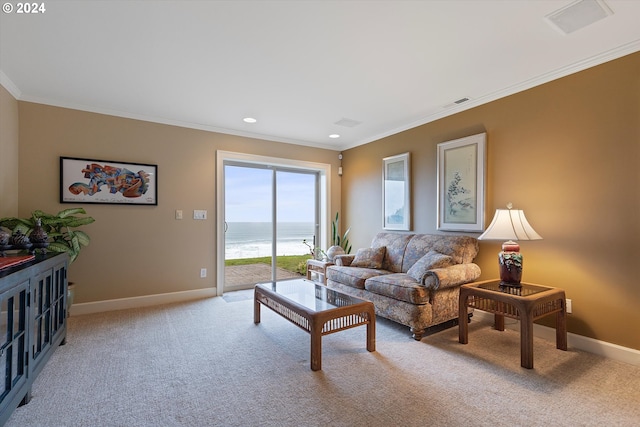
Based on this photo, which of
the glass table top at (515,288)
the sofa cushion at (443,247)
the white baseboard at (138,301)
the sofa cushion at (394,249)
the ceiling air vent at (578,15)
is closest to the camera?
the ceiling air vent at (578,15)

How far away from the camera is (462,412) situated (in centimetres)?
177

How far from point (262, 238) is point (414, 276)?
9.08ft

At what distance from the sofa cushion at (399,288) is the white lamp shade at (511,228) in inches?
30.2

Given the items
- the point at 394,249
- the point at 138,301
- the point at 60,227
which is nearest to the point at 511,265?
the point at 394,249

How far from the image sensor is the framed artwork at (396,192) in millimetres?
4244

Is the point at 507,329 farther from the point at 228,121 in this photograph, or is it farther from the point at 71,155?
the point at 71,155

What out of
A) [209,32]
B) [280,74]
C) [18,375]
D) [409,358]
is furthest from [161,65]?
[409,358]

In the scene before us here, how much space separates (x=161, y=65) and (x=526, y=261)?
3.82 meters

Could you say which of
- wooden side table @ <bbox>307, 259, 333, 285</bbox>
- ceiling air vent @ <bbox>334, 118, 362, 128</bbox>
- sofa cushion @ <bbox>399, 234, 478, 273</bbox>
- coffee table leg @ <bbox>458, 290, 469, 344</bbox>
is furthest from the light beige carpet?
ceiling air vent @ <bbox>334, 118, 362, 128</bbox>

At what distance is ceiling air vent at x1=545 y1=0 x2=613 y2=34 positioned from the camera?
1901 mm

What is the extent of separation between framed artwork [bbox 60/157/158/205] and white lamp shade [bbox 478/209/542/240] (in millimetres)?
3936

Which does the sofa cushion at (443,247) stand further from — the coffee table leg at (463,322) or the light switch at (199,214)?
the light switch at (199,214)

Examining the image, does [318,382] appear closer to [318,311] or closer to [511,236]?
[318,311]

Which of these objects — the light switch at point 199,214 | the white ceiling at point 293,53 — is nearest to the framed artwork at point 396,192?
the white ceiling at point 293,53
